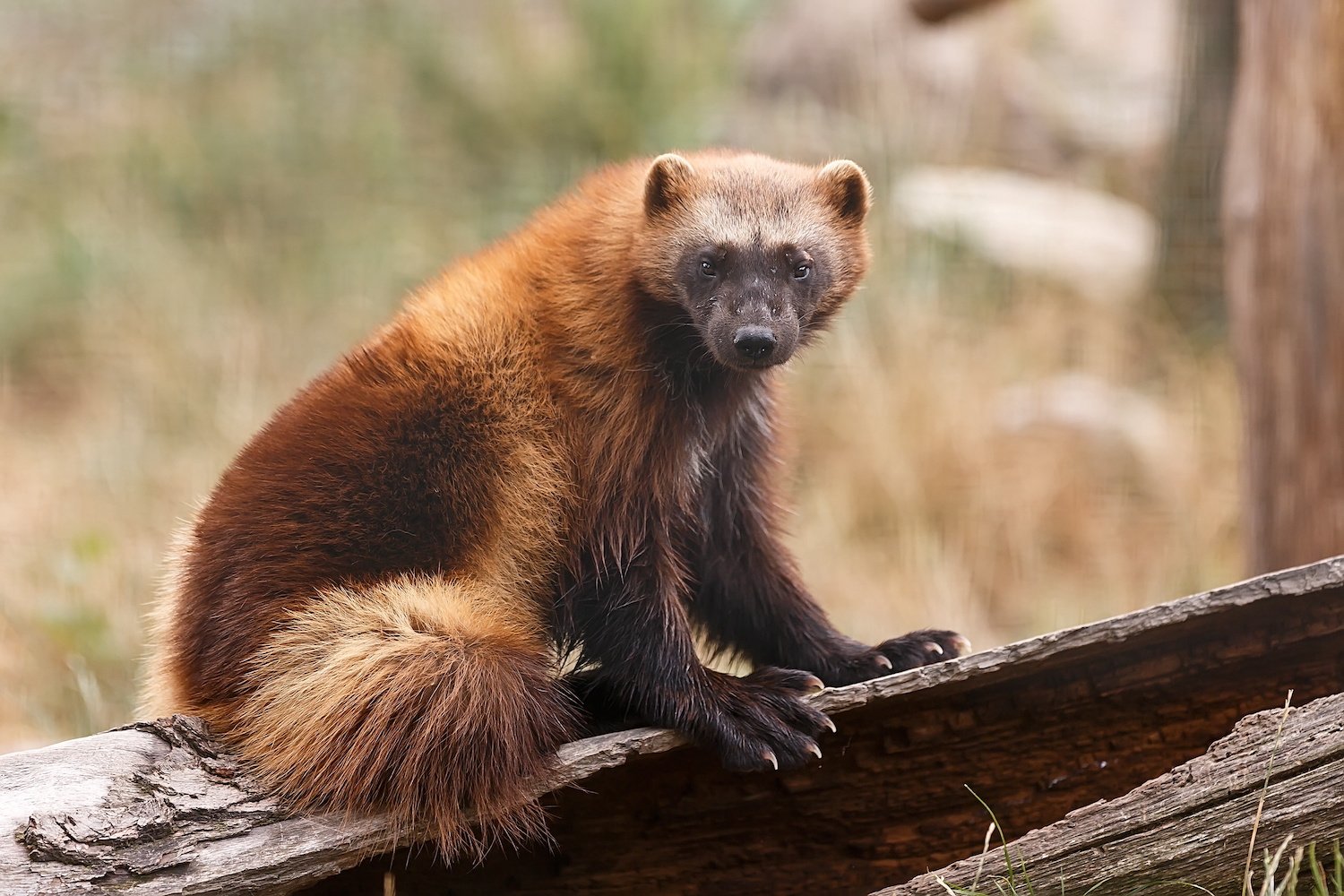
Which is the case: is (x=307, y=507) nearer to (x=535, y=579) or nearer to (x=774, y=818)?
(x=535, y=579)

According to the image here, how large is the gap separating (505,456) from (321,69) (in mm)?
6654

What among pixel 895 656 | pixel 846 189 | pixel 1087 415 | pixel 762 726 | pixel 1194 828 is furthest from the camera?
pixel 1087 415

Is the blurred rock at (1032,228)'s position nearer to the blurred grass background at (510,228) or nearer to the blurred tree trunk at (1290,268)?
the blurred grass background at (510,228)

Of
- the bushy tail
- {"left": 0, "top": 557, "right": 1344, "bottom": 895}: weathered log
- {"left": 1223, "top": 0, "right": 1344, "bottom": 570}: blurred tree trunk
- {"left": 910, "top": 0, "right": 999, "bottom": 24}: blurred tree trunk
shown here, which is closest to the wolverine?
the bushy tail

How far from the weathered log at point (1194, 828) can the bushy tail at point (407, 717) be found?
0.76m

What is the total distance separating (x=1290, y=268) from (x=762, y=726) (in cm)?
260

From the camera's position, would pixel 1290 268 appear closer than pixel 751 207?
No

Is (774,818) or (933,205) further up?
(933,205)

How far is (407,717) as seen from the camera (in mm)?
2486

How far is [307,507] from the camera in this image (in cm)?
271

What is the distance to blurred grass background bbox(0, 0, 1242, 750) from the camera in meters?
5.89

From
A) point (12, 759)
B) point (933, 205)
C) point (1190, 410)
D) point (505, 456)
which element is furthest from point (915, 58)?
point (12, 759)

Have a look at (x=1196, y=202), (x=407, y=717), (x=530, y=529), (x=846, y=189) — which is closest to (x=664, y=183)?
(x=846, y=189)

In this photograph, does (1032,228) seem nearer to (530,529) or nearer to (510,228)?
(510,228)
